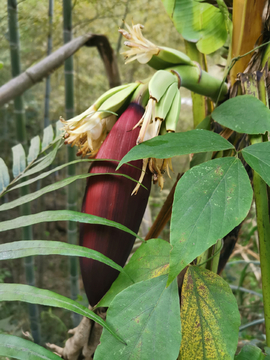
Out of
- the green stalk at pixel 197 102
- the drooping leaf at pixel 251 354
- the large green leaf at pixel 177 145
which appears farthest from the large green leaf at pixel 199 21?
the drooping leaf at pixel 251 354

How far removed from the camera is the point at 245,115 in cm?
26

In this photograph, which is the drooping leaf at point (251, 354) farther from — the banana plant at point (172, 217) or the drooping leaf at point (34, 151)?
the drooping leaf at point (34, 151)

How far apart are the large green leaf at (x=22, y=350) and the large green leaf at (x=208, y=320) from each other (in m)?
0.10

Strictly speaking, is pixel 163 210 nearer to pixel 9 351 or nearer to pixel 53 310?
pixel 9 351

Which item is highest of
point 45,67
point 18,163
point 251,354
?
point 45,67

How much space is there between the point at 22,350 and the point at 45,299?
0.03 m

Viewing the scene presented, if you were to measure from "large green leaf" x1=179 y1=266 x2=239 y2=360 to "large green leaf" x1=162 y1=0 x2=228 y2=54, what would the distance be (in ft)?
1.07

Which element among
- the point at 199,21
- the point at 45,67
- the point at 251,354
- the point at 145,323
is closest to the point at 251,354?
the point at 251,354

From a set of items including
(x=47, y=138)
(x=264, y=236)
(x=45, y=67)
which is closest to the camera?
(x=264, y=236)

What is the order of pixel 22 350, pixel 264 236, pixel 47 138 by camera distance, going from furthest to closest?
pixel 47 138
pixel 264 236
pixel 22 350

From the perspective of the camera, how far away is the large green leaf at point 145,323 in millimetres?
178

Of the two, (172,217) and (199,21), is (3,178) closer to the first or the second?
(172,217)

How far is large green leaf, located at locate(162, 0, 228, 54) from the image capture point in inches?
15.2

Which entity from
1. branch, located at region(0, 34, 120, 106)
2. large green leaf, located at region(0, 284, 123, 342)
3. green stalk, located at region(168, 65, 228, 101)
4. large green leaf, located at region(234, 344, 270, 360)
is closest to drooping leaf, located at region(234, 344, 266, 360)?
large green leaf, located at region(234, 344, 270, 360)
